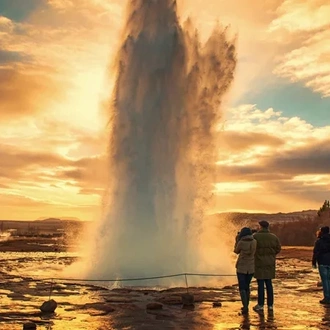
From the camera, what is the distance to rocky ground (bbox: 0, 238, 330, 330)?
38.0ft

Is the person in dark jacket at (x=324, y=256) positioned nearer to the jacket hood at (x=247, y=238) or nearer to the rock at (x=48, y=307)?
the jacket hood at (x=247, y=238)

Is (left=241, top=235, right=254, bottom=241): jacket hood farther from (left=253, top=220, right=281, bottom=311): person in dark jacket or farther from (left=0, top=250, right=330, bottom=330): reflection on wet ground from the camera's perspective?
(left=0, top=250, right=330, bottom=330): reflection on wet ground

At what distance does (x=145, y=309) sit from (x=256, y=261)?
3457 mm

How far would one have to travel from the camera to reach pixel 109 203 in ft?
83.1

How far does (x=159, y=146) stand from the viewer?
2594 cm

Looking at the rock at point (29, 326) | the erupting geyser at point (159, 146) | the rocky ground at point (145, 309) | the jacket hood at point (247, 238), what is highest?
the erupting geyser at point (159, 146)

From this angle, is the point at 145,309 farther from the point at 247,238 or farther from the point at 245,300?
the point at 247,238

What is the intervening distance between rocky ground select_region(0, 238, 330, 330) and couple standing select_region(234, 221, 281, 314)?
20.7 inches

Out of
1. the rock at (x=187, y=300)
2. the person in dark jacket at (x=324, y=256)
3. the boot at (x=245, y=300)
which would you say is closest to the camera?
the boot at (x=245, y=300)

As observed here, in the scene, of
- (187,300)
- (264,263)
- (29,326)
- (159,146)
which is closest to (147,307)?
(187,300)

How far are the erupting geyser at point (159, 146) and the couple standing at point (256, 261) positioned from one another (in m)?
9.88

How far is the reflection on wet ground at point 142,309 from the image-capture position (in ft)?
38.0

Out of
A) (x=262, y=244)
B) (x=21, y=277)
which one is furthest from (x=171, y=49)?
(x=262, y=244)

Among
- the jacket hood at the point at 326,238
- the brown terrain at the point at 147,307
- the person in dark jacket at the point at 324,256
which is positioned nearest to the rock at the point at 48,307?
the brown terrain at the point at 147,307
